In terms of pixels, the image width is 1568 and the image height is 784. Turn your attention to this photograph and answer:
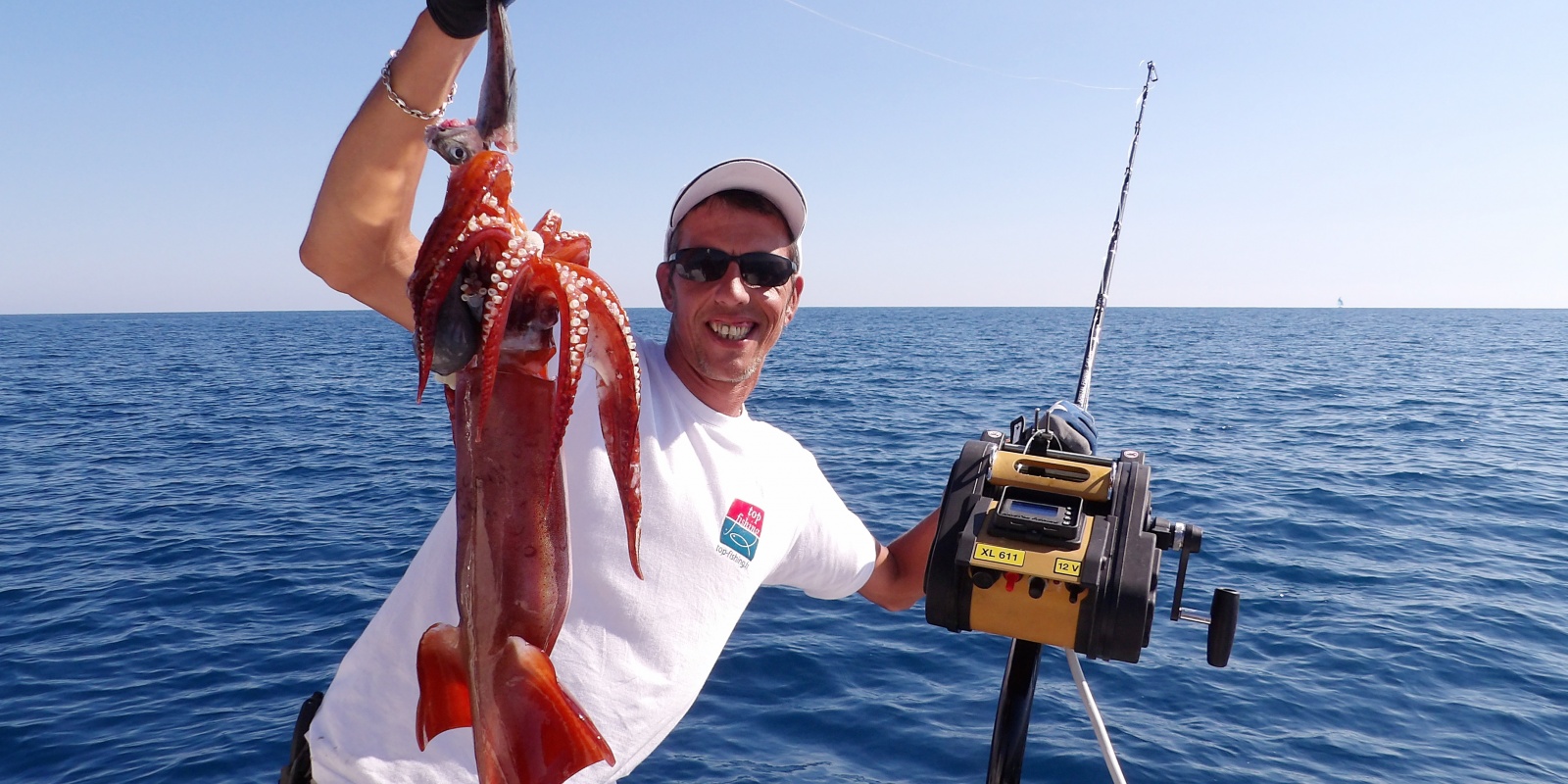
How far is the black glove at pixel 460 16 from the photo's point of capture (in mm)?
1738

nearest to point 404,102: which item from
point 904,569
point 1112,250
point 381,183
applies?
point 381,183

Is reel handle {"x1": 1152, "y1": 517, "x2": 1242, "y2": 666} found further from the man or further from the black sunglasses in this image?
the black sunglasses

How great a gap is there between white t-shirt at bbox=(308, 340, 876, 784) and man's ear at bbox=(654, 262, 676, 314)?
0.25m

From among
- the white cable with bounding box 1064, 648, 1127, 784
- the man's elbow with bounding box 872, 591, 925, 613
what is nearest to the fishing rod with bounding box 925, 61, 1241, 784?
the white cable with bounding box 1064, 648, 1127, 784

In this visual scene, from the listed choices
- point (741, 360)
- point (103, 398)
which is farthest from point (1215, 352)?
point (741, 360)

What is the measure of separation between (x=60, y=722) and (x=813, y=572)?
7.75 metres

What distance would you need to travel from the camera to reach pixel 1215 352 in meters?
53.7

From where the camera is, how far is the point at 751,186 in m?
2.99

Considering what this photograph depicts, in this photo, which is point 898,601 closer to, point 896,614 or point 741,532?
point 741,532

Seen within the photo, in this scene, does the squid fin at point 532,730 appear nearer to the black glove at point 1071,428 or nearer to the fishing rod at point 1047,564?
the fishing rod at point 1047,564

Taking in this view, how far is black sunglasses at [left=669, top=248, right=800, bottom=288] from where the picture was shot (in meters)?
2.91

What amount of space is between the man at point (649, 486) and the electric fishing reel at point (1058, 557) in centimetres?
60

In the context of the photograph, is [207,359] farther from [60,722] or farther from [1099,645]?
[1099,645]

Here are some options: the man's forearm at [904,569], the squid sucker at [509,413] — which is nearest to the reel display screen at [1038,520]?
the man's forearm at [904,569]
